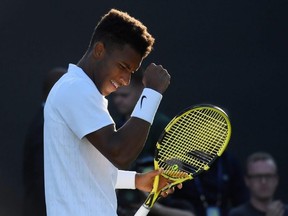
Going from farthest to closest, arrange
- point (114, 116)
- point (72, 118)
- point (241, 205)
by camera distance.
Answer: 1. point (114, 116)
2. point (241, 205)
3. point (72, 118)

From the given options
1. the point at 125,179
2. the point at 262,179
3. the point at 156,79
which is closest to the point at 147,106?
the point at 156,79

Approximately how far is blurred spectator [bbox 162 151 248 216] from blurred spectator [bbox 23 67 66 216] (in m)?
0.72

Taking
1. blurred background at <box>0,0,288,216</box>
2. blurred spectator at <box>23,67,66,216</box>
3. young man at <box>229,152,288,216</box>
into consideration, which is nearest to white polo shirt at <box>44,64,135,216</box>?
blurred spectator at <box>23,67,66,216</box>

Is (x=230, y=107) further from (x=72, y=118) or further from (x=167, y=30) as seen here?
(x=72, y=118)

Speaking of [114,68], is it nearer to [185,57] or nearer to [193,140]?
[193,140]

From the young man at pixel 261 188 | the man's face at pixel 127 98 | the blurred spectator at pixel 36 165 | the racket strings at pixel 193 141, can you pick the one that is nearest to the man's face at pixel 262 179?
the young man at pixel 261 188

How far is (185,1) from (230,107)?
76cm

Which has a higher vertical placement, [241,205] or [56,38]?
[56,38]

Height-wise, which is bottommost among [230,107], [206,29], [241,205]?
[241,205]

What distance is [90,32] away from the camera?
22.2ft

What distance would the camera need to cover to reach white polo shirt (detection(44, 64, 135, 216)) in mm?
3455

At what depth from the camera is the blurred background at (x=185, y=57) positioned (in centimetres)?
667

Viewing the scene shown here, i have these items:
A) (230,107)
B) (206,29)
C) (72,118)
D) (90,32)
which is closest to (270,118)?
(230,107)

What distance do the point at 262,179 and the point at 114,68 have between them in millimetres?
2797
